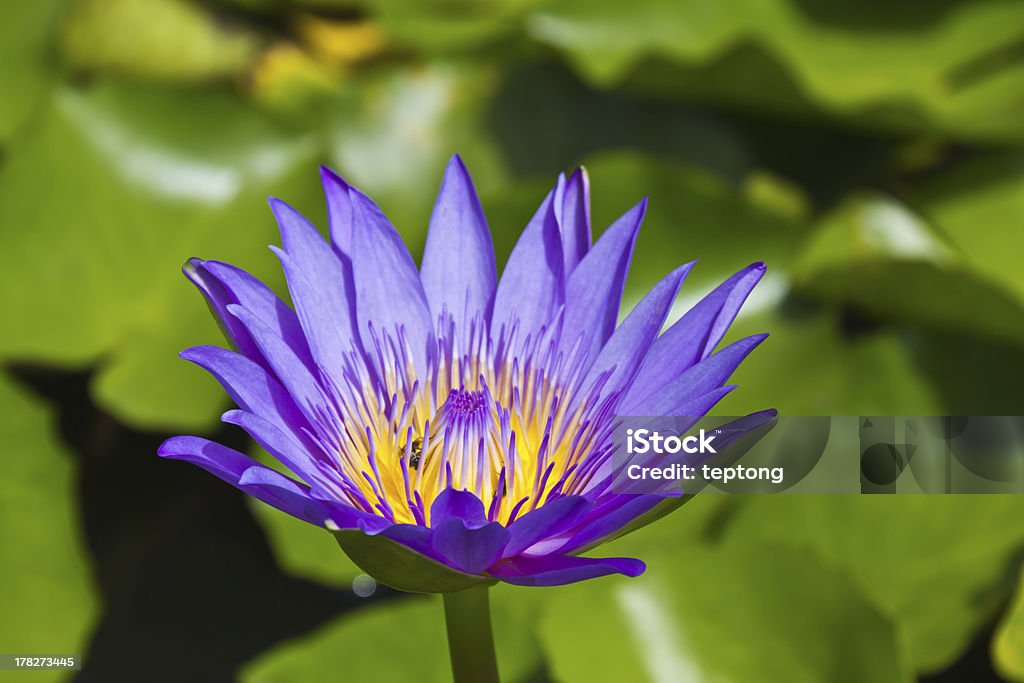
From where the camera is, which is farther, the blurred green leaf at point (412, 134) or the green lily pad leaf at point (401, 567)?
the blurred green leaf at point (412, 134)

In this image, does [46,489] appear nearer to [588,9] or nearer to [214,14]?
[214,14]

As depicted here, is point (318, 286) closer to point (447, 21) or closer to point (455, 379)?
point (455, 379)

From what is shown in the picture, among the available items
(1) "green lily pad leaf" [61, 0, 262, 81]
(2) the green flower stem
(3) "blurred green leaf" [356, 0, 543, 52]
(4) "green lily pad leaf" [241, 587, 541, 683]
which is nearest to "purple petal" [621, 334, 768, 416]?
(2) the green flower stem

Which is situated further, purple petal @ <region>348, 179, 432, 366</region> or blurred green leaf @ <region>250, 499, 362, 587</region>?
blurred green leaf @ <region>250, 499, 362, 587</region>

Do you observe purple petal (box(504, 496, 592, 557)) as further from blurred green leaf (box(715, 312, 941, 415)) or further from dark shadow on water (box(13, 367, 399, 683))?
dark shadow on water (box(13, 367, 399, 683))

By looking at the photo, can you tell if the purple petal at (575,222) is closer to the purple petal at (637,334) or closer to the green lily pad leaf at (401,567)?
the purple petal at (637,334)

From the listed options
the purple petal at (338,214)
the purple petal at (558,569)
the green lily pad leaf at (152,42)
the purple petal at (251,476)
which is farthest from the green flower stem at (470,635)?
the green lily pad leaf at (152,42)
